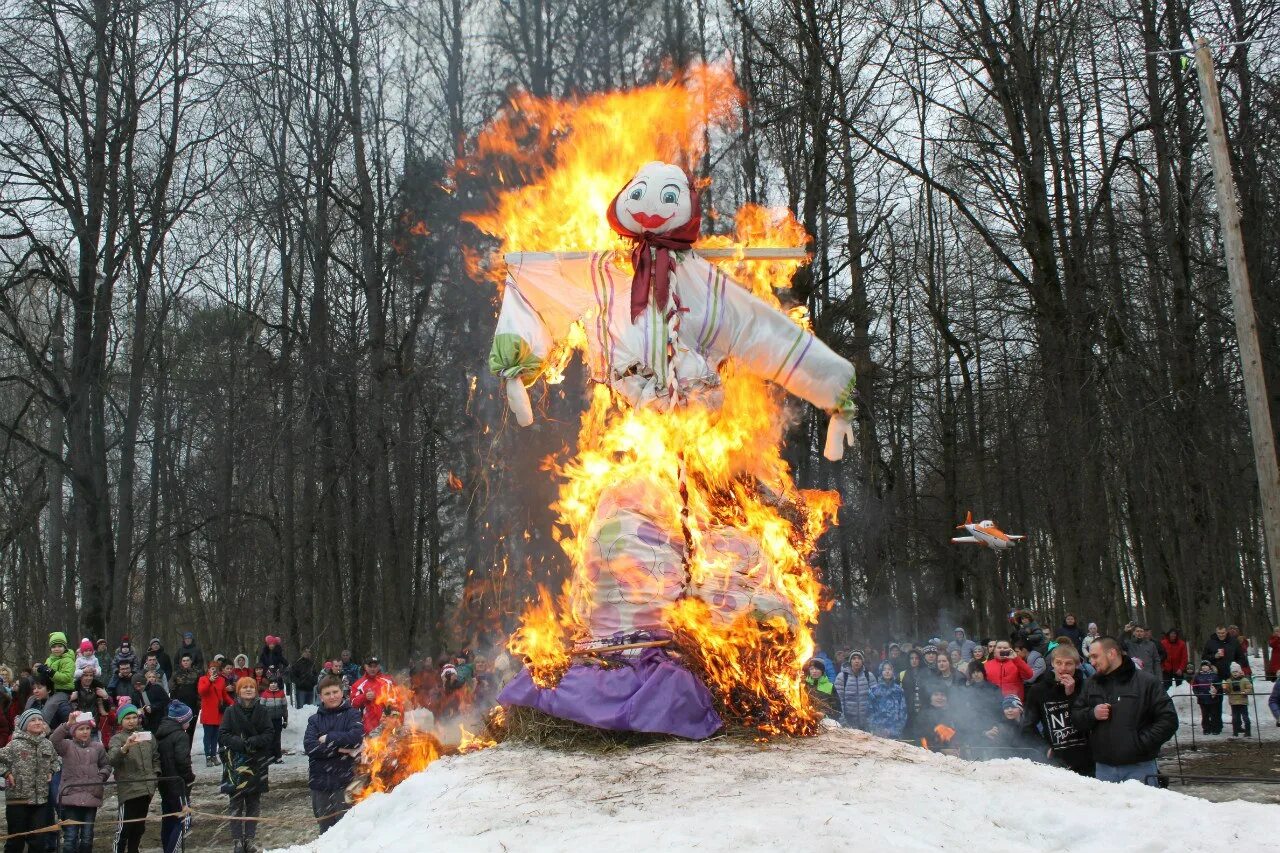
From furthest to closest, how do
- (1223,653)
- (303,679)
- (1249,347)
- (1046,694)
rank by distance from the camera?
1. (303,679)
2. (1223,653)
3. (1249,347)
4. (1046,694)

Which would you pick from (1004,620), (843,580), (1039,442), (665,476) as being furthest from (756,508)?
(1004,620)

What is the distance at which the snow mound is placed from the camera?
469 centimetres

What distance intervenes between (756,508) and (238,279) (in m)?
27.4

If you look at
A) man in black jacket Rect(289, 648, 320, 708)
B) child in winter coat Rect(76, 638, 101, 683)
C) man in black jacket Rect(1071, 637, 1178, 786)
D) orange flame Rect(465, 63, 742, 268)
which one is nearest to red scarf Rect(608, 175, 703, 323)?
orange flame Rect(465, 63, 742, 268)

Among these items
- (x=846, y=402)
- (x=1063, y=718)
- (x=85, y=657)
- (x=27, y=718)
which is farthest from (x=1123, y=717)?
(x=85, y=657)

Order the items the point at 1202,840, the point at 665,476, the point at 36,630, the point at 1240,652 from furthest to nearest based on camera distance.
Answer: the point at 36,630
the point at 1240,652
the point at 665,476
the point at 1202,840

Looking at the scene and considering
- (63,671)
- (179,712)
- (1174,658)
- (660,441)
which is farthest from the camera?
(1174,658)

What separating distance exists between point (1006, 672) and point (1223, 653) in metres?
6.27

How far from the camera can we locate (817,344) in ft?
24.5

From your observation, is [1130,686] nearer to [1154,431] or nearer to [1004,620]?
[1154,431]

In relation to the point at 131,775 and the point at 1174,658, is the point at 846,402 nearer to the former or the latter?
the point at 131,775

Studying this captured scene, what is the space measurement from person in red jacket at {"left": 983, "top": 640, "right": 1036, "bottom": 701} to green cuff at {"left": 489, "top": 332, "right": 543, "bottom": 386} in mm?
7880

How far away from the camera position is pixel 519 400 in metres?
7.02

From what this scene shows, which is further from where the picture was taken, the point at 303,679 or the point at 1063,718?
the point at 303,679
